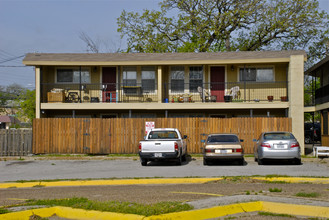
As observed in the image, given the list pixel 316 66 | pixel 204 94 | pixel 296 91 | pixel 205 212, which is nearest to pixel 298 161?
pixel 296 91

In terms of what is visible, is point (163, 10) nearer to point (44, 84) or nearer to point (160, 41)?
point (160, 41)

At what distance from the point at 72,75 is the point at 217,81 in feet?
30.9

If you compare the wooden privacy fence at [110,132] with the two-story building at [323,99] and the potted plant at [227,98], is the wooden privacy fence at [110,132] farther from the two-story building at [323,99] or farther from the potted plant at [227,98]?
the two-story building at [323,99]

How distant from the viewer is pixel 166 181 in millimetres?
12781

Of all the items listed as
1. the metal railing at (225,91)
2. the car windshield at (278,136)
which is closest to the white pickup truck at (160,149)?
the car windshield at (278,136)

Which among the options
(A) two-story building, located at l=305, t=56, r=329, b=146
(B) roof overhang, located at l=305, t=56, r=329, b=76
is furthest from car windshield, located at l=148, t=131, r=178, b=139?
(B) roof overhang, located at l=305, t=56, r=329, b=76

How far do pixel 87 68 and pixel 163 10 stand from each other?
17.8 meters

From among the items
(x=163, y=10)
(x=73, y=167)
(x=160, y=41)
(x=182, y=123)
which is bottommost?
(x=73, y=167)

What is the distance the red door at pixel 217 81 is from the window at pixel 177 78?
192 centimetres

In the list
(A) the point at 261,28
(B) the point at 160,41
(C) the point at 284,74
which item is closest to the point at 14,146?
(C) the point at 284,74

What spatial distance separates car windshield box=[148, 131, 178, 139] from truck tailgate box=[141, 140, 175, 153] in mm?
1358

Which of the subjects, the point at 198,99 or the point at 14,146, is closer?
the point at 14,146

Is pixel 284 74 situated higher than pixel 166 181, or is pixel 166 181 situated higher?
pixel 284 74

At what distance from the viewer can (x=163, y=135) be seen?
66.6 feet
